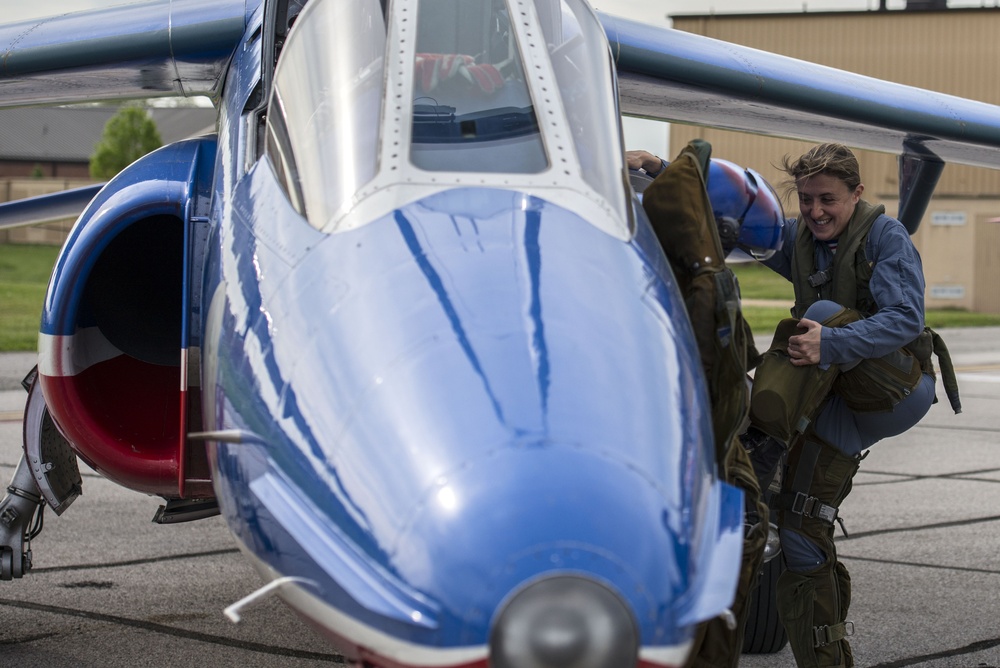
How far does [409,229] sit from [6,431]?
903 cm

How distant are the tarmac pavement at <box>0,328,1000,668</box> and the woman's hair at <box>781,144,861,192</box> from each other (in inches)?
80.7

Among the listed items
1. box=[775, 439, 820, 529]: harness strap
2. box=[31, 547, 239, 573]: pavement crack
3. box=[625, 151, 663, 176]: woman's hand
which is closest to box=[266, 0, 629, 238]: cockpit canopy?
box=[625, 151, 663, 176]: woman's hand

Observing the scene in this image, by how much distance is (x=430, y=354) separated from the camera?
246cm

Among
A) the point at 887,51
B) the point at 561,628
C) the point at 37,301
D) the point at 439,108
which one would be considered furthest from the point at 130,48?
the point at 887,51

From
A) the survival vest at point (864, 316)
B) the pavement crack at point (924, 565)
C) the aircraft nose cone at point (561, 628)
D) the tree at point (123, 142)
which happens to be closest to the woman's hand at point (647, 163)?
the survival vest at point (864, 316)

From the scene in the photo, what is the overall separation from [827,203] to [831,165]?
0.45 ft

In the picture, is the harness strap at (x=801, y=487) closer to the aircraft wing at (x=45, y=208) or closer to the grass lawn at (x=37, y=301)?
the aircraft wing at (x=45, y=208)

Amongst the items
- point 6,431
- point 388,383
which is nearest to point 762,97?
point 388,383

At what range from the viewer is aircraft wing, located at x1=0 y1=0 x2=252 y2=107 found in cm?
547

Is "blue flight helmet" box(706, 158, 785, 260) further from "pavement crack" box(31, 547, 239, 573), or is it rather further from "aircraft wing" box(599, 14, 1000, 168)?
"pavement crack" box(31, 547, 239, 573)

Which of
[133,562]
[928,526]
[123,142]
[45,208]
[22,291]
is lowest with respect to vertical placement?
[123,142]

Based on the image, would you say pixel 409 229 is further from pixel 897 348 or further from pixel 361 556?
pixel 897 348

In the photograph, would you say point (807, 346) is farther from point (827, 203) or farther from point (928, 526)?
point (928, 526)

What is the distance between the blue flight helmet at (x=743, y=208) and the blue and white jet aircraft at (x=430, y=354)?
0.21 ft
